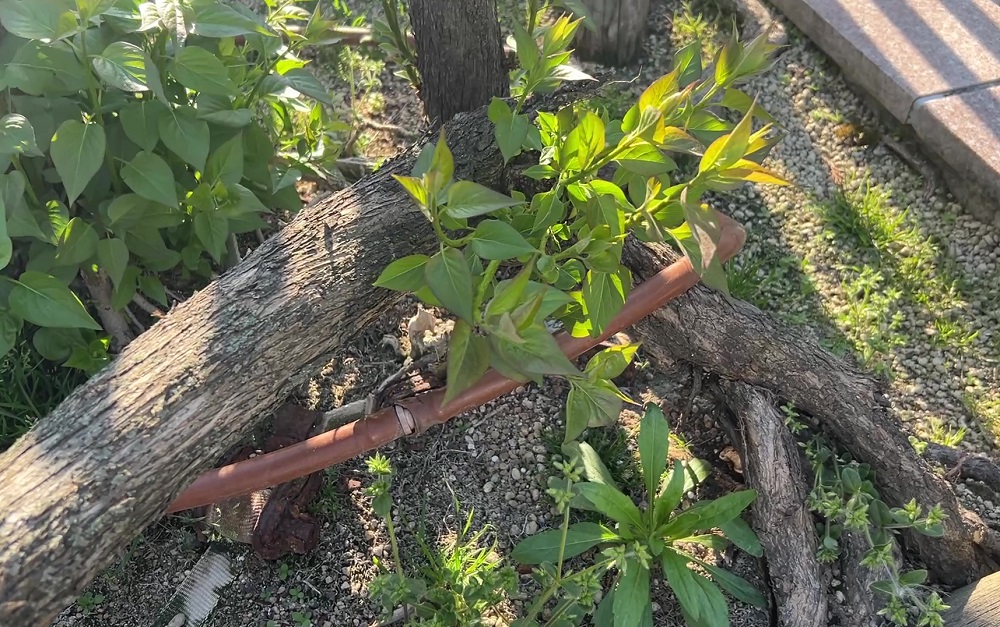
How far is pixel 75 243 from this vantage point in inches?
66.3

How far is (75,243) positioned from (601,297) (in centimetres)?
122

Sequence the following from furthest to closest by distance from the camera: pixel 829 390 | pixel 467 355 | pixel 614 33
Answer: pixel 614 33
pixel 829 390
pixel 467 355

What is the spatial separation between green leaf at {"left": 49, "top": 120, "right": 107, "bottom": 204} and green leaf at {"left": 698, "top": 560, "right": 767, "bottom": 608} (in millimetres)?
1629

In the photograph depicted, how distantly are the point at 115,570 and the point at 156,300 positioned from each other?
29.0 inches

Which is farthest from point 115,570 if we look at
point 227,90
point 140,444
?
point 227,90

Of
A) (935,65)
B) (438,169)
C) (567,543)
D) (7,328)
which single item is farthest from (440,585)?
(935,65)

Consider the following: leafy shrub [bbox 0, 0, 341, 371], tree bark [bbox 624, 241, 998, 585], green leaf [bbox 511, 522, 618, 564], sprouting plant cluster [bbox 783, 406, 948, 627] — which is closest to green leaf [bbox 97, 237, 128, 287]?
leafy shrub [bbox 0, 0, 341, 371]

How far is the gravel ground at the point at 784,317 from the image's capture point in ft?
6.11

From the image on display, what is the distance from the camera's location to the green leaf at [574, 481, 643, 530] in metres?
1.70

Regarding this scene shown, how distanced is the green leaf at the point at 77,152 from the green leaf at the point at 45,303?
248mm

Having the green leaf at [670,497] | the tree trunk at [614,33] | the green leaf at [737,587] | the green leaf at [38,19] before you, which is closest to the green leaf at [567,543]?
the green leaf at [670,497]

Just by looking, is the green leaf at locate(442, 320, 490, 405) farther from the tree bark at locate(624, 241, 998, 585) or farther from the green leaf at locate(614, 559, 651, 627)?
the tree bark at locate(624, 241, 998, 585)

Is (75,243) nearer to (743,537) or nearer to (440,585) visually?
(440,585)

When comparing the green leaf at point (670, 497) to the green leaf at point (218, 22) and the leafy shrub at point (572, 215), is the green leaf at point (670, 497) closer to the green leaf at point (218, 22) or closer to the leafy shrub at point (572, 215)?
the leafy shrub at point (572, 215)
